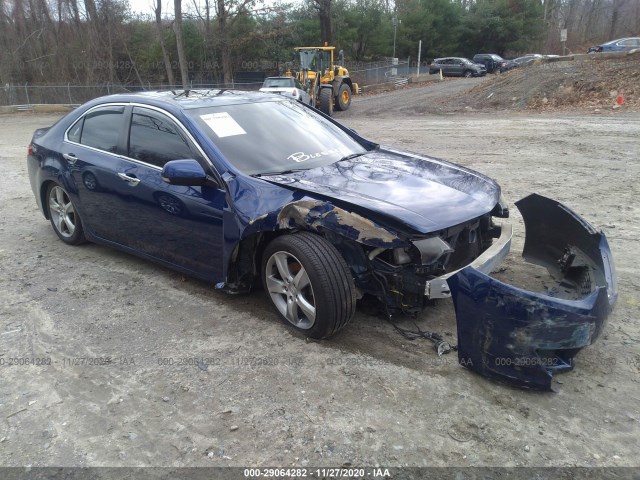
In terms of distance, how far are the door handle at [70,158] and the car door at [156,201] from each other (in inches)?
6.8

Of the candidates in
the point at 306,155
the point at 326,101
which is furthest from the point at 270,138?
the point at 326,101

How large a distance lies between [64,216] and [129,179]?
5.05 ft

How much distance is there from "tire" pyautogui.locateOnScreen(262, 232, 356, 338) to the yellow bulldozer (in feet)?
58.5

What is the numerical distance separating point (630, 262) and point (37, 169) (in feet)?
19.3

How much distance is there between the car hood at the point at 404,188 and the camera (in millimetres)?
3207

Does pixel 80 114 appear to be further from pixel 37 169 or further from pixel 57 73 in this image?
pixel 57 73

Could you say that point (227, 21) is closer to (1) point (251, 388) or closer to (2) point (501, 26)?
(2) point (501, 26)

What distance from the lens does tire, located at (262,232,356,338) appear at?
129 inches

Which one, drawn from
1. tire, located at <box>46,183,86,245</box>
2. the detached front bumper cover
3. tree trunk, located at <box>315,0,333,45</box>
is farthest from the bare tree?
the detached front bumper cover

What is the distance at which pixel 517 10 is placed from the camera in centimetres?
5259

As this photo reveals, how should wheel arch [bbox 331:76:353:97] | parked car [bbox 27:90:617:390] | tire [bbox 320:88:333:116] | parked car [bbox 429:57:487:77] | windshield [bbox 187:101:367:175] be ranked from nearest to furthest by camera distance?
parked car [bbox 27:90:617:390]
windshield [bbox 187:101:367:175]
tire [bbox 320:88:333:116]
wheel arch [bbox 331:76:353:97]
parked car [bbox 429:57:487:77]

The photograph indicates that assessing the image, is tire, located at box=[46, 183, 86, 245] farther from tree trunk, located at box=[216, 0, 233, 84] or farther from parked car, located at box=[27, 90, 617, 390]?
tree trunk, located at box=[216, 0, 233, 84]

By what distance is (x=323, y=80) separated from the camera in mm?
22453

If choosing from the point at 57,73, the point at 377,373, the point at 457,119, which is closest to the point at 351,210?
the point at 377,373
